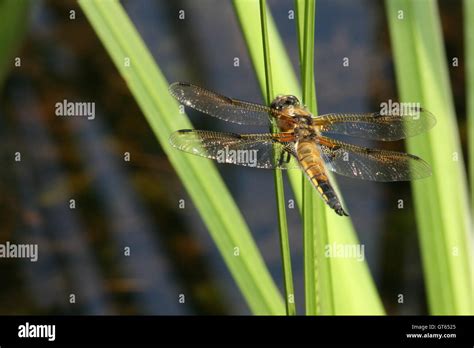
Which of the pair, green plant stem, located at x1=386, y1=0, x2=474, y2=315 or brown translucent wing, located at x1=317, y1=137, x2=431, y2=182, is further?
brown translucent wing, located at x1=317, y1=137, x2=431, y2=182

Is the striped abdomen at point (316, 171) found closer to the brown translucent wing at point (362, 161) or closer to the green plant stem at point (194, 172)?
the brown translucent wing at point (362, 161)

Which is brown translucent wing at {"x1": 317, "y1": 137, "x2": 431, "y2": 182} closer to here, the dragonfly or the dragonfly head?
the dragonfly
